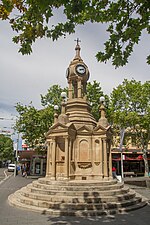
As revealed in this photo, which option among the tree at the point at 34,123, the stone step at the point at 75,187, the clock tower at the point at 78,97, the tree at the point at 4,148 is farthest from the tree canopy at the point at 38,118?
the tree at the point at 4,148

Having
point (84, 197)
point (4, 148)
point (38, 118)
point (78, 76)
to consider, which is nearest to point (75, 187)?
point (84, 197)

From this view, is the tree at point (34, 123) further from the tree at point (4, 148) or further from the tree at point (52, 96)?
the tree at point (4, 148)

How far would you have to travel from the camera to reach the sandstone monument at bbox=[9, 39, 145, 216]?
945 cm

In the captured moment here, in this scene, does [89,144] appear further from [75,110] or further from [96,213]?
[96,213]

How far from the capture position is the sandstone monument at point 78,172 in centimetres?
945

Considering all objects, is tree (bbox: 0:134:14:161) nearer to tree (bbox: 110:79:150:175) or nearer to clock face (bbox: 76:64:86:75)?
tree (bbox: 110:79:150:175)

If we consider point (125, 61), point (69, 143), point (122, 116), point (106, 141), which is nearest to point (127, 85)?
point (122, 116)

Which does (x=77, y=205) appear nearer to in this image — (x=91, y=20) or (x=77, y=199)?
(x=77, y=199)

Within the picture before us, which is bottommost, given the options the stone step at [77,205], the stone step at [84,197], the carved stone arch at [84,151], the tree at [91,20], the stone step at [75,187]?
the stone step at [77,205]

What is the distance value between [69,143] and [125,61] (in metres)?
8.25

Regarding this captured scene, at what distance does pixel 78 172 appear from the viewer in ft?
43.2

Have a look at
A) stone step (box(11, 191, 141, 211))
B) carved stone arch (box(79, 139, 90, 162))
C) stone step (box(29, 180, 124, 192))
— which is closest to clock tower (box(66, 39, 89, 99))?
carved stone arch (box(79, 139, 90, 162))


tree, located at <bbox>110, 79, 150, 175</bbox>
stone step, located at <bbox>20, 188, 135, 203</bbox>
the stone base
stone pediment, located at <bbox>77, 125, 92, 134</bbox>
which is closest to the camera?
the stone base

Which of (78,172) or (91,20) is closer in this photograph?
(91,20)
